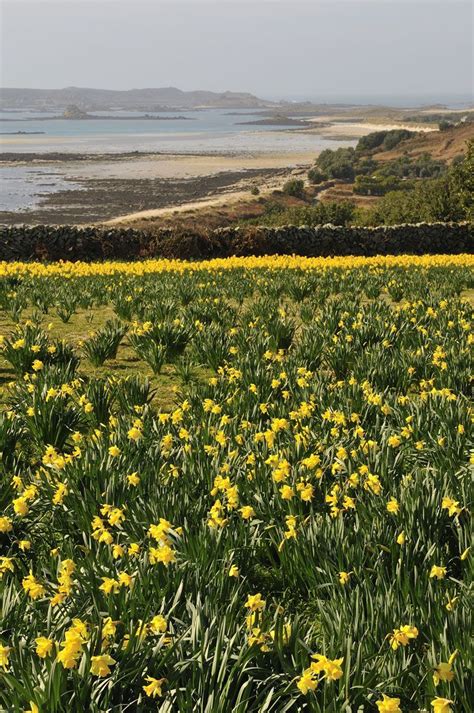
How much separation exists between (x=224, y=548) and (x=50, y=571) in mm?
772

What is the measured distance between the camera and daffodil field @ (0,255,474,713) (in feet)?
6.99

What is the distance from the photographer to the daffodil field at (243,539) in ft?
6.99

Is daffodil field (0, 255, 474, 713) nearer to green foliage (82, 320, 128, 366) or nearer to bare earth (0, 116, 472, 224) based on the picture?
green foliage (82, 320, 128, 366)

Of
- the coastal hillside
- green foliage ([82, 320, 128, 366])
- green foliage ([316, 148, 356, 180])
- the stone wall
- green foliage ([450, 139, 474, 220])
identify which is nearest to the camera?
green foliage ([82, 320, 128, 366])

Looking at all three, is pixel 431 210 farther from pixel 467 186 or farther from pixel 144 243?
pixel 144 243

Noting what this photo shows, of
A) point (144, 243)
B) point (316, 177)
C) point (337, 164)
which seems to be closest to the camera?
point (144, 243)

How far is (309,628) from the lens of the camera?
104 inches

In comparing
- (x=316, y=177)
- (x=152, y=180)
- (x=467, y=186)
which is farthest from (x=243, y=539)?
(x=316, y=177)

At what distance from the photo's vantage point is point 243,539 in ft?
10.1

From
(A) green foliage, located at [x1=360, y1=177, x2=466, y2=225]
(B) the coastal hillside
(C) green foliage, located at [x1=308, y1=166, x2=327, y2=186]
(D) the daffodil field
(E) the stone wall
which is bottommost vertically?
(D) the daffodil field

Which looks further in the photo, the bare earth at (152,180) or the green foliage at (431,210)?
the bare earth at (152,180)

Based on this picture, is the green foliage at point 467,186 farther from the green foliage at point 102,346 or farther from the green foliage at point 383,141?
the green foliage at point 383,141

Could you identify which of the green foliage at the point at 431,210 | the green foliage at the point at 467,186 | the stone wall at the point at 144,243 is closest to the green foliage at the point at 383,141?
the green foliage at the point at 431,210

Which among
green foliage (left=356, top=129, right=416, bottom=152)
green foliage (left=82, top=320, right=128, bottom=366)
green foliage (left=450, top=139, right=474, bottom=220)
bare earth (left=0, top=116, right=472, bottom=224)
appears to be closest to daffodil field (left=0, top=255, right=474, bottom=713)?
green foliage (left=82, top=320, right=128, bottom=366)
